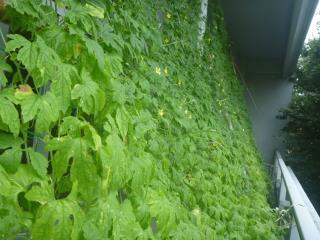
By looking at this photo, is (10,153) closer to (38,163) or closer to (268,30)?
(38,163)

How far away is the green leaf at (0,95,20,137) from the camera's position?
1.06 m

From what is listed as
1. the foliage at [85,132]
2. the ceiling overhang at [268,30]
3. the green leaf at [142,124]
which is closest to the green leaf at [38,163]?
the foliage at [85,132]

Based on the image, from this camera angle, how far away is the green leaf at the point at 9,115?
3.48ft

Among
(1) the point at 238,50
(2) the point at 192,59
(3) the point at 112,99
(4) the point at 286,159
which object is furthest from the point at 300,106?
(3) the point at 112,99

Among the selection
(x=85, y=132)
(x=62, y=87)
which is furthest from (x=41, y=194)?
(x=62, y=87)

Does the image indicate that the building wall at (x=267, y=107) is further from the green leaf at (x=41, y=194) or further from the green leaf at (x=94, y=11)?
the green leaf at (x=41, y=194)

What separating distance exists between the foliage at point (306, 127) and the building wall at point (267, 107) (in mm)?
246

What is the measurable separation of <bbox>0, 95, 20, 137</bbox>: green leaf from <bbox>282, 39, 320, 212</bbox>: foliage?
965cm

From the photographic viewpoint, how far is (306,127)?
10.2 metres

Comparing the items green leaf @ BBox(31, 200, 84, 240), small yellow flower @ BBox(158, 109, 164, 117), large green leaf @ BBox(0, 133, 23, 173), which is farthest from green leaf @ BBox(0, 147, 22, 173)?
small yellow flower @ BBox(158, 109, 164, 117)

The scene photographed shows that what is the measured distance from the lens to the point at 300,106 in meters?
10.3

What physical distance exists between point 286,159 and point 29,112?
986 cm

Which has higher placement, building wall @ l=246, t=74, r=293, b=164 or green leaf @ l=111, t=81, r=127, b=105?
building wall @ l=246, t=74, r=293, b=164

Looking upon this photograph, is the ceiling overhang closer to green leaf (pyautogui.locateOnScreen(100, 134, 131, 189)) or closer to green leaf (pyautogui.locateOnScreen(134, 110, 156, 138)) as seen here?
green leaf (pyautogui.locateOnScreen(134, 110, 156, 138))
